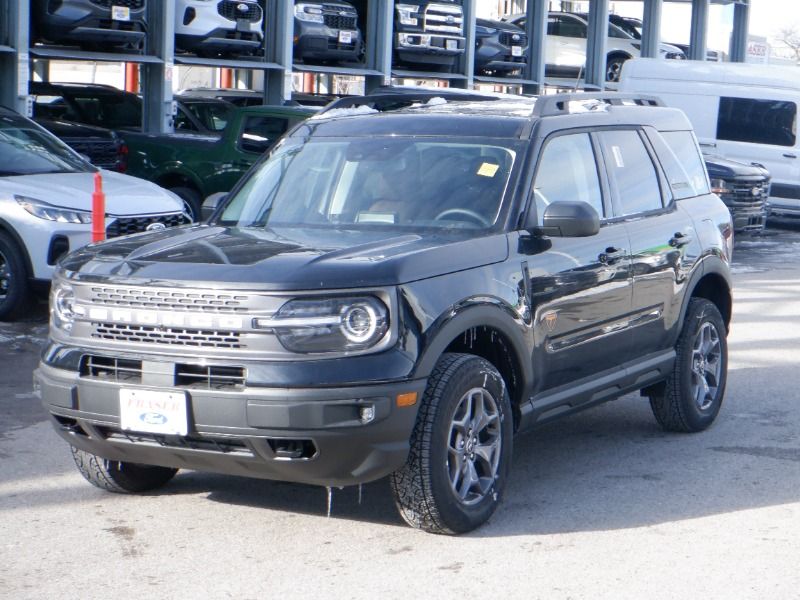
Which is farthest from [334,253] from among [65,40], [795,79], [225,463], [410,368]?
[795,79]

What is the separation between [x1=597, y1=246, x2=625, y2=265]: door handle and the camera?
6.26 meters

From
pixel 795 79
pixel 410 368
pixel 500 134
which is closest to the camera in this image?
pixel 410 368

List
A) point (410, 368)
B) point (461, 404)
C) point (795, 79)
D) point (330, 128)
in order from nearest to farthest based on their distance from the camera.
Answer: point (410, 368) → point (461, 404) → point (330, 128) → point (795, 79)

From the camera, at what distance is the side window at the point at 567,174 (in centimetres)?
605

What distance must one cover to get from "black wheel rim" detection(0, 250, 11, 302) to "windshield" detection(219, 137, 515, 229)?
4.47 metres

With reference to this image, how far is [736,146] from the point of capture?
20109 millimetres

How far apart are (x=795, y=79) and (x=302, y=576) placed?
1665cm

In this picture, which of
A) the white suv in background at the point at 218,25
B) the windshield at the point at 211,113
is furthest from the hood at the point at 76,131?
the windshield at the point at 211,113

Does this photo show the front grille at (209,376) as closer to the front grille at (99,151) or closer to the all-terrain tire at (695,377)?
the all-terrain tire at (695,377)

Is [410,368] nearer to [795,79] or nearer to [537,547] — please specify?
[537,547]

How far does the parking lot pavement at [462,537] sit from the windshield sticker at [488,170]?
147 centimetres

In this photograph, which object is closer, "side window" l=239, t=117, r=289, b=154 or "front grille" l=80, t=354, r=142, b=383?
"front grille" l=80, t=354, r=142, b=383

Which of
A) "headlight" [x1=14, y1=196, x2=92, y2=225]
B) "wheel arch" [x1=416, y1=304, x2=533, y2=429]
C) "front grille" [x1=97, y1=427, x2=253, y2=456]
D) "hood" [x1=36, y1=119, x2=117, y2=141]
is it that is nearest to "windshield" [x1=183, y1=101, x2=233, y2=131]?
"hood" [x1=36, y1=119, x2=117, y2=141]

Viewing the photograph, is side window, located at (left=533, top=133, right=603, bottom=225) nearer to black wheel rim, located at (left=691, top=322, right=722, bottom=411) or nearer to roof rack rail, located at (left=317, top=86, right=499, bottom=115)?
roof rack rail, located at (left=317, top=86, right=499, bottom=115)
